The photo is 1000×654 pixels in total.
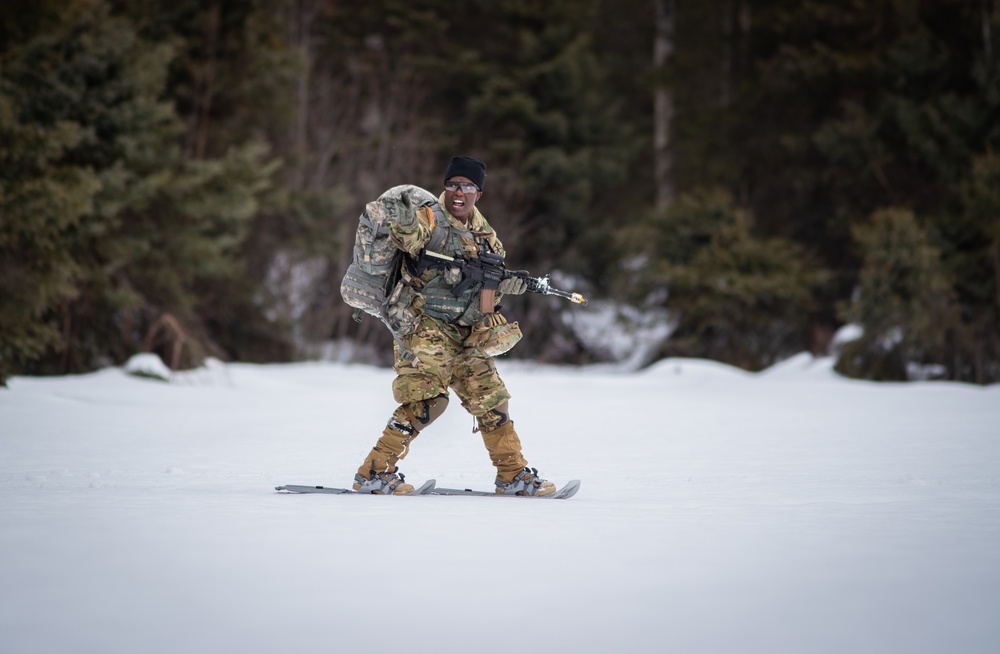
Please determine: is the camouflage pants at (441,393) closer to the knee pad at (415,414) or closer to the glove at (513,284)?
the knee pad at (415,414)

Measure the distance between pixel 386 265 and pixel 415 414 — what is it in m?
0.83

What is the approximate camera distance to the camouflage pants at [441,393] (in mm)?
5609

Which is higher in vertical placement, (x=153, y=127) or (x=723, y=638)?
(x=153, y=127)

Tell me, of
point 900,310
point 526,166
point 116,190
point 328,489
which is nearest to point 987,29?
point 900,310

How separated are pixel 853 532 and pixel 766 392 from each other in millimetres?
9747

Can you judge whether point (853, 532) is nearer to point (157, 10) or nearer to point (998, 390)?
point (998, 390)

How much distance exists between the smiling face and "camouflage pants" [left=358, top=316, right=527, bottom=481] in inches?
24.0

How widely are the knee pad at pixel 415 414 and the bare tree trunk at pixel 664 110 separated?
20.7 metres

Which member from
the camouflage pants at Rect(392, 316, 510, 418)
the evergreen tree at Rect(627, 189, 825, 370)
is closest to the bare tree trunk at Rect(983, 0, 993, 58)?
the evergreen tree at Rect(627, 189, 825, 370)

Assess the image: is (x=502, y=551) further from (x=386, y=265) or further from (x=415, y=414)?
(x=386, y=265)

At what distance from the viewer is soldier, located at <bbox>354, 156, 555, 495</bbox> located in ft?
18.4

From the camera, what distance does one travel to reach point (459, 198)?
18.9 ft

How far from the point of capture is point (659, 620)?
311 cm

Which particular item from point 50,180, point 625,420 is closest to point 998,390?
point 625,420
